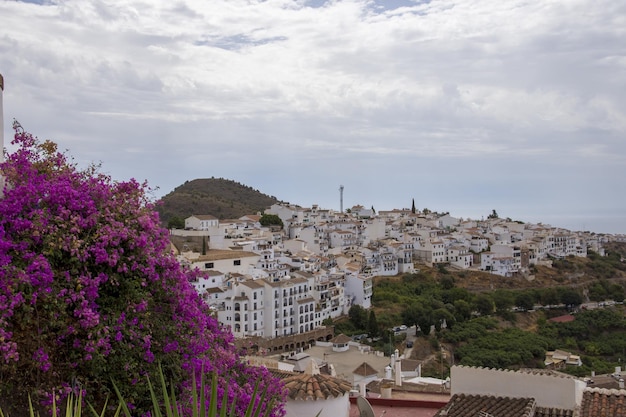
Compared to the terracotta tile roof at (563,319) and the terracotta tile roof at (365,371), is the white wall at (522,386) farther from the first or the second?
the terracotta tile roof at (563,319)

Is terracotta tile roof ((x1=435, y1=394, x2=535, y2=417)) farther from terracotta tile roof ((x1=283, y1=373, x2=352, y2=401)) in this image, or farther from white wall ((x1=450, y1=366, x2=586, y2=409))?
terracotta tile roof ((x1=283, y1=373, x2=352, y2=401))

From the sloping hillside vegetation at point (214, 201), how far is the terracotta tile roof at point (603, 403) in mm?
50344

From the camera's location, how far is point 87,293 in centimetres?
450

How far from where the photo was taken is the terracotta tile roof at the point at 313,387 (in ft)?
25.0

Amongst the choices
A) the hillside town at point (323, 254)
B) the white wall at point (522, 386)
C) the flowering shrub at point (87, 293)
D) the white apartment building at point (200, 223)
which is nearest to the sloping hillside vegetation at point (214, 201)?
the white apartment building at point (200, 223)

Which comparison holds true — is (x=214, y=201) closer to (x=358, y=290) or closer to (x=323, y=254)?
(x=323, y=254)

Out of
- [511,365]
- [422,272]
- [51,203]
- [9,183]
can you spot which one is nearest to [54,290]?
[51,203]

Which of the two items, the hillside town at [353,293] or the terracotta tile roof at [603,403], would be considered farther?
the hillside town at [353,293]

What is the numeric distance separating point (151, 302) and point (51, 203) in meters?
1.10

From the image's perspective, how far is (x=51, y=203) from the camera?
15.8 feet

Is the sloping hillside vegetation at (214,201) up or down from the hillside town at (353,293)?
up

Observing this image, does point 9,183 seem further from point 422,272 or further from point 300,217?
point 300,217

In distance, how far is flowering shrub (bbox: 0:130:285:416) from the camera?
4230 mm

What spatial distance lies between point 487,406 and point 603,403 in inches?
54.7
